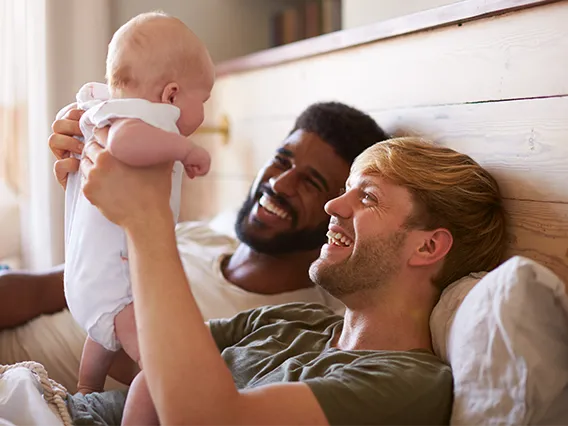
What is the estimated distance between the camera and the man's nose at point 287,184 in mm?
1816

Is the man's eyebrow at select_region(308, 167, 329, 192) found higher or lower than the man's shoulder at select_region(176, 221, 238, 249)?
higher

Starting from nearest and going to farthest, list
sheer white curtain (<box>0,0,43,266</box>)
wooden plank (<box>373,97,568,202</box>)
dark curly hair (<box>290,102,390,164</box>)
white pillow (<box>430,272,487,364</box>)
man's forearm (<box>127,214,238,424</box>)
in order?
man's forearm (<box>127,214,238,424</box>) → white pillow (<box>430,272,487,364</box>) → wooden plank (<box>373,97,568,202</box>) → dark curly hair (<box>290,102,390,164</box>) → sheer white curtain (<box>0,0,43,266</box>)

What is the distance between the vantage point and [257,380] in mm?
1220

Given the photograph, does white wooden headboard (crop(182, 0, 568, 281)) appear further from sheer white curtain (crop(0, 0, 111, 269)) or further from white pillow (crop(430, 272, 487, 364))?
sheer white curtain (crop(0, 0, 111, 269))

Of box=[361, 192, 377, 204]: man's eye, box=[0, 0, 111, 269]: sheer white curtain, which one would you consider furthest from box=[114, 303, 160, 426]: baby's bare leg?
box=[0, 0, 111, 269]: sheer white curtain

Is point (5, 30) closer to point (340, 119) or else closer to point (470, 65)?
point (340, 119)

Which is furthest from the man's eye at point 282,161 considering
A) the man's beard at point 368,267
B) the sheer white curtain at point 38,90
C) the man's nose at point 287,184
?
the sheer white curtain at point 38,90

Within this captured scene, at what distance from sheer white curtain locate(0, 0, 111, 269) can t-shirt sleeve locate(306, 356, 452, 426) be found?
6.13ft

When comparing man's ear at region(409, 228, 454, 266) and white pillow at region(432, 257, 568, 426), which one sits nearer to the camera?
white pillow at region(432, 257, 568, 426)

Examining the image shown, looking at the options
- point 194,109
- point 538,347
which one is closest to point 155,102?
point 194,109

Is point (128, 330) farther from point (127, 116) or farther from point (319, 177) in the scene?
point (319, 177)

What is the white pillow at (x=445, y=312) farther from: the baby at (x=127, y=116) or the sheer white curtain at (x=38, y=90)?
the sheer white curtain at (x=38, y=90)

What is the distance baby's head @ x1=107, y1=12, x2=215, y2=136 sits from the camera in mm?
1047

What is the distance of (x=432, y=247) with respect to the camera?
1260 millimetres
